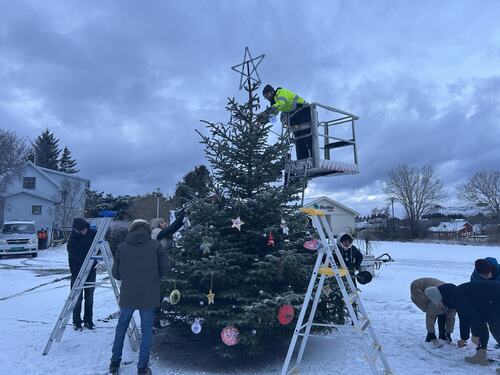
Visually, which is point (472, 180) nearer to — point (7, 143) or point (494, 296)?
point (7, 143)

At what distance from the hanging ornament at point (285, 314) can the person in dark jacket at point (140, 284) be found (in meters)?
1.49

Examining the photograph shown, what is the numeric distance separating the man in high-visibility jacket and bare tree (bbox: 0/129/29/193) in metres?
34.6

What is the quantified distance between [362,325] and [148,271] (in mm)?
2605

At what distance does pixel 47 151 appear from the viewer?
242 feet

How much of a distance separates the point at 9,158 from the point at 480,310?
3895cm

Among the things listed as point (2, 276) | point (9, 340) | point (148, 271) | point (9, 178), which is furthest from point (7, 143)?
point (148, 271)

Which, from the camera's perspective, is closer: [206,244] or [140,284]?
[140,284]

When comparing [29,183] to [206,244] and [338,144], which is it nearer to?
[338,144]

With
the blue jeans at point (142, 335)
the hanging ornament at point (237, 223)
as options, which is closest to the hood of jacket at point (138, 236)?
the blue jeans at point (142, 335)

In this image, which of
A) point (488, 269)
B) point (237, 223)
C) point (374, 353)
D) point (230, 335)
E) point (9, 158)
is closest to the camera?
point (374, 353)

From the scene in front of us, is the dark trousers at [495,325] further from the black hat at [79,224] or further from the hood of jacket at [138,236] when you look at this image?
the black hat at [79,224]

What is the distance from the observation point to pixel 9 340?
6680 mm

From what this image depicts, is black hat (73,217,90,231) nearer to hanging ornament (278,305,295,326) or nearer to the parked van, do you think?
hanging ornament (278,305,295,326)

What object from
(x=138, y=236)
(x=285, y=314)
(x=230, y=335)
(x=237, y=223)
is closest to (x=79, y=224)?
(x=138, y=236)
